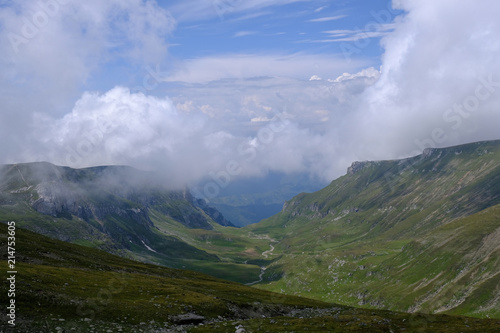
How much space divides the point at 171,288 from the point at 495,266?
600ft

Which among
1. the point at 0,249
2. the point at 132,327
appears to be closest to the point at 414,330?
the point at 132,327

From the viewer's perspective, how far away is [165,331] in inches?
2034

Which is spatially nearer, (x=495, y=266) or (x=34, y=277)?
(x=34, y=277)

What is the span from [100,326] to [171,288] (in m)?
31.8

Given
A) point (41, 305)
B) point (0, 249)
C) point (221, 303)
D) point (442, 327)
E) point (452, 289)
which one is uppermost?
point (0, 249)

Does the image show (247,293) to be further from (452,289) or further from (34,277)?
(452,289)

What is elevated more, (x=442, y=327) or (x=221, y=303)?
(x=221, y=303)

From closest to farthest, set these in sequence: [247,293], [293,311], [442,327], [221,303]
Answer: [442,327] < [221,303] < [293,311] < [247,293]

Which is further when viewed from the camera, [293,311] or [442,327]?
[293,311]

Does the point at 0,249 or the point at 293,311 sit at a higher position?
the point at 0,249

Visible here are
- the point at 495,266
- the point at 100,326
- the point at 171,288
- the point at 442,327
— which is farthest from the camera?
the point at 495,266

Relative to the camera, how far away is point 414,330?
199 ft

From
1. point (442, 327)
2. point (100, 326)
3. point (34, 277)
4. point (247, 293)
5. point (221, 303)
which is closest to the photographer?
point (100, 326)

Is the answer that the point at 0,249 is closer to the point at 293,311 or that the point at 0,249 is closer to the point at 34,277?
the point at 34,277
